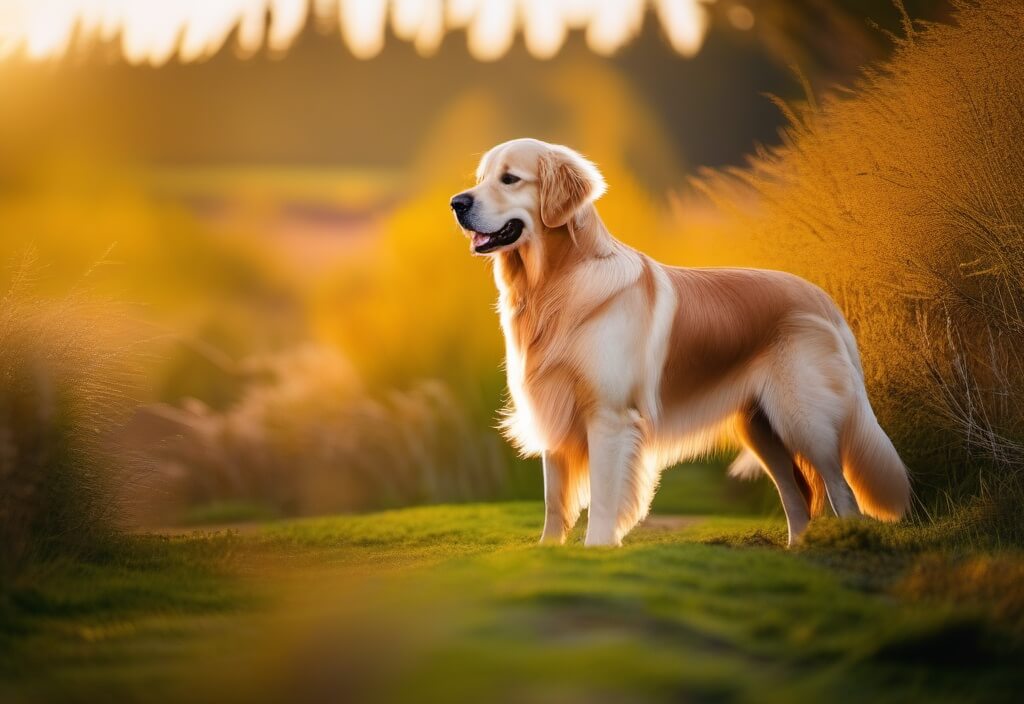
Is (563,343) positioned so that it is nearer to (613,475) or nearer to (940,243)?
(613,475)

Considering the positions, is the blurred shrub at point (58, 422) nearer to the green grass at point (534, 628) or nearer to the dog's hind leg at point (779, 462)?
the green grass at point (534, 628)

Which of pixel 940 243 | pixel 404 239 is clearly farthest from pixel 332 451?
pixel 940 243

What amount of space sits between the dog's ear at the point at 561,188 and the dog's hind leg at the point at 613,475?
804mm

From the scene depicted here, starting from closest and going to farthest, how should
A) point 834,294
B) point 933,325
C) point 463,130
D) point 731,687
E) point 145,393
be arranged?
1. point 731,687
2. point 145,393
3. point 933,325
4. point 834,294
5. point 463,130

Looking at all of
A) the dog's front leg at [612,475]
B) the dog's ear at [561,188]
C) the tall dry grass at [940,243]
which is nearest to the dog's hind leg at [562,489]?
the dog's front leg at [612,475]

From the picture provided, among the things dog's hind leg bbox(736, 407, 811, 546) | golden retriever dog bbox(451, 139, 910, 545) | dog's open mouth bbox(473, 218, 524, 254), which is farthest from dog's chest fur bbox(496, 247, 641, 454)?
dog's hind leg bbox(736, 407, 811, 546)

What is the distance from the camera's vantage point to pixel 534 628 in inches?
95.3

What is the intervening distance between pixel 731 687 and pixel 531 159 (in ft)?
7.99

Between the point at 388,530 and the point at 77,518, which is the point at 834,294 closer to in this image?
the point at 388,530

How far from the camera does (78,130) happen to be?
945 centimetres

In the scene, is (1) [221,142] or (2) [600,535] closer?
(2) [600,535]

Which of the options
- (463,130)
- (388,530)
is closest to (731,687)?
(388,530)

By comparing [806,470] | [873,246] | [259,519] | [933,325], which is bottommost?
[259,519]

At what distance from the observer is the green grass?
2.13 m
